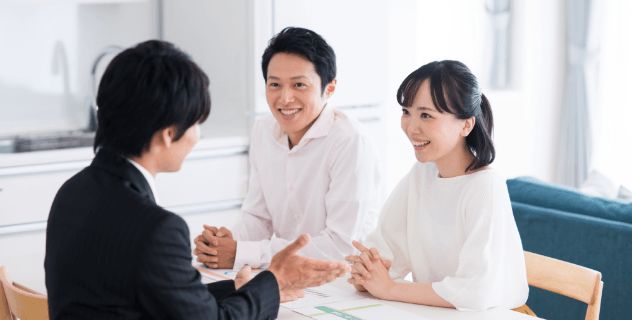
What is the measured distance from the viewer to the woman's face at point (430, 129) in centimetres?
161

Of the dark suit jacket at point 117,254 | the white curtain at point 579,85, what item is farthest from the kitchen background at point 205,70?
→ the dark suit jacket at point 117,254

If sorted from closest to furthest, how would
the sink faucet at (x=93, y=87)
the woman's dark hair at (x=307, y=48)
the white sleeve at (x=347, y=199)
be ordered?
1. the white sleeve at (x=347, y=199)
2. the woman's dark hair at (x=307, y=48)
3. the sink faucet at (x=93, y=87)

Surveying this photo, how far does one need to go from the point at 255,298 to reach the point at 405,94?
0.66 m

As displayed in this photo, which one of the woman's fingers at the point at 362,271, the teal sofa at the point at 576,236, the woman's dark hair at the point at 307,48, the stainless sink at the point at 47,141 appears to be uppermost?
the woman's dark hair at the point at 307,48

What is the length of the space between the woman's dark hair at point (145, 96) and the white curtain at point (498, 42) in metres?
4.09

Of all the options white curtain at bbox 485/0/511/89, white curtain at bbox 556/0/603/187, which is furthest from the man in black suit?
white curtain at bbox 556/0/603/187

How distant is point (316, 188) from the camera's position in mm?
2113

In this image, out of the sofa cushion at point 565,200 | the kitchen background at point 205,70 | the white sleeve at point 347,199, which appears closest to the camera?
the white sleeve at point 347,199

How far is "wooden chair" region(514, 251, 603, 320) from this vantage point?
1.63m

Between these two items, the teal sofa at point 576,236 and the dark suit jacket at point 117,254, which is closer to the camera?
the dark suit jacket at point 117,254

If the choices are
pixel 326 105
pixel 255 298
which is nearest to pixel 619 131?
pixel 326 105

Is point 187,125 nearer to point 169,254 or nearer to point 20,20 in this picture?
point 169,254

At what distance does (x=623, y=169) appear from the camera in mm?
4750

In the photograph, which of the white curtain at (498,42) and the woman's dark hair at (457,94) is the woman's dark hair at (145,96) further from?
the white curtain at (498,42)
